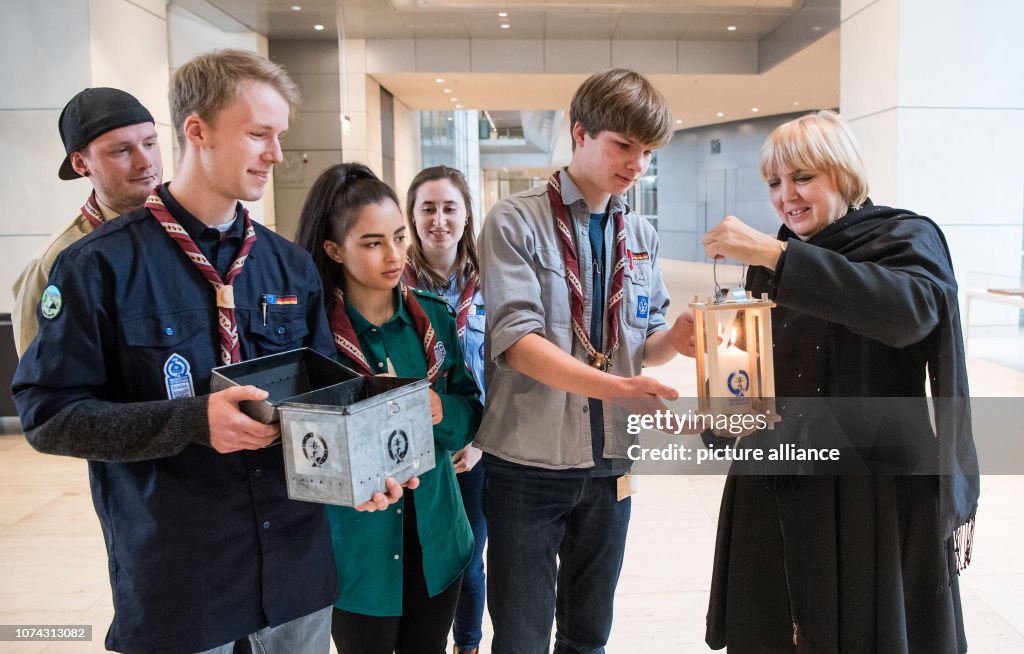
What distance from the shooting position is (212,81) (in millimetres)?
1438

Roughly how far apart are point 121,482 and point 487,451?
0.86m

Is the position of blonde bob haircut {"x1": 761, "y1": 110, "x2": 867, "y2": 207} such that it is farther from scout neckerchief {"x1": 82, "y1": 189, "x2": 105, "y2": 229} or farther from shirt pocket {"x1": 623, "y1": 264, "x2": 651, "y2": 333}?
scout neckerchief {"x1": 82, "y1": 189, "x2": 105, "y2": 229}

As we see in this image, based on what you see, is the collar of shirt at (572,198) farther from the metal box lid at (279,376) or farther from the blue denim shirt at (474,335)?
the blue denim shirt at (474,335)

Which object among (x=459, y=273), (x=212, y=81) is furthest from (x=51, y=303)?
(x=459, y=273)

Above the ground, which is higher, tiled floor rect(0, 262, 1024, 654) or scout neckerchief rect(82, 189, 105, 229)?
scout neckerchief rect(82, 189, 105, 229)

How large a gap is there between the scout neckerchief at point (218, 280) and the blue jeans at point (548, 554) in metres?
0.79

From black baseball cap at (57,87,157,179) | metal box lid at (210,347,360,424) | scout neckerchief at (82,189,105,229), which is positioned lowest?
metal box lid at (210,347,360,424)

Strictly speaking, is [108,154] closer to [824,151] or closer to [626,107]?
[626,107]

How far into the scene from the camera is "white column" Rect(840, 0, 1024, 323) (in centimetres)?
638

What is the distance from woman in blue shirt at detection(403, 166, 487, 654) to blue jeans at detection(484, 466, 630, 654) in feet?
2.21

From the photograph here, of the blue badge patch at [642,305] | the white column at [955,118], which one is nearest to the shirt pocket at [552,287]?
the blue badge patch at [642,305]

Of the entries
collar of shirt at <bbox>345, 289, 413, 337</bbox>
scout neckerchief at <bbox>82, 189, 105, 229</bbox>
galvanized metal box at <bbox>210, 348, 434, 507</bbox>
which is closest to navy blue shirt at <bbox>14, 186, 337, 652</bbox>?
galvanized metal box at <bbox>210, 348, 434, 507</bbox>

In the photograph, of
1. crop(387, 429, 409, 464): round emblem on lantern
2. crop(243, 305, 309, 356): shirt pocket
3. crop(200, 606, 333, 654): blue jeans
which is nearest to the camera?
crop(387, 429, 409, 464): round emblem on lantern

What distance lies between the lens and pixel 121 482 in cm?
144
